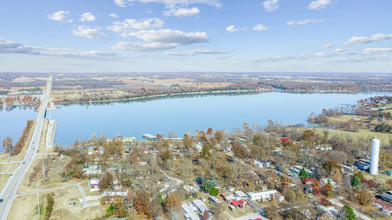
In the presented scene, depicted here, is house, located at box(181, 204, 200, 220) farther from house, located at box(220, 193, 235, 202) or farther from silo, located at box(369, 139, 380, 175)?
→ silo, located at box(369, 139, 380, 175)

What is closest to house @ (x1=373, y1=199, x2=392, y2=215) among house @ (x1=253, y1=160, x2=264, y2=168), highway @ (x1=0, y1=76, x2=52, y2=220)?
house @ (x1=253, y1=160, x2=264, y2=168)

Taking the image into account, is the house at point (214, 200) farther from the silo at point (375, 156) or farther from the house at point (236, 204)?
the silo at point (375, 156)

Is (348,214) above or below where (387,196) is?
above

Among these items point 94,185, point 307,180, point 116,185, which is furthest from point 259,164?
point 94,185

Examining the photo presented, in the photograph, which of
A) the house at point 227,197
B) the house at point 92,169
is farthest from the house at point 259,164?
the house at point 92,169

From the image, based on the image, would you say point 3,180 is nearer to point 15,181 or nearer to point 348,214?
point 15,181
